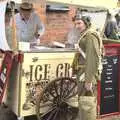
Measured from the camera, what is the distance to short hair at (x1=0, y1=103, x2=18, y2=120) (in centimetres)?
587

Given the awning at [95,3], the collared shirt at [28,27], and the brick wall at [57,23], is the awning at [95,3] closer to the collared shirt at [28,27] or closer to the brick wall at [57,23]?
the collared shirt at [28,27]

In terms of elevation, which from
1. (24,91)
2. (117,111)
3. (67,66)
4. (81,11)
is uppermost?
(81,11)

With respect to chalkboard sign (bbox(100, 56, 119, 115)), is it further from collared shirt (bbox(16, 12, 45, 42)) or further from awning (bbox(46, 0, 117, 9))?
collared shirt (bbox(16, 12, 45, 42))

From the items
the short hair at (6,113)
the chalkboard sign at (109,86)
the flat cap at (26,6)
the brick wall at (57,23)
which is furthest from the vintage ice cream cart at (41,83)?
the brick wall at (57,23)

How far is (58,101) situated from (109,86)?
851mm

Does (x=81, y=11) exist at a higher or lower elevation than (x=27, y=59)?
higher

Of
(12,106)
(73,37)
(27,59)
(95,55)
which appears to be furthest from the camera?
(73,37)

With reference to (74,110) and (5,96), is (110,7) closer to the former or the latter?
(74,110)

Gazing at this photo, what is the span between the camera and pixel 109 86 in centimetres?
575

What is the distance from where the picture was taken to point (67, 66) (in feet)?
18.4

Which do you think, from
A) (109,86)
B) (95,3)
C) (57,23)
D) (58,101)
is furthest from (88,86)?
(57,23)

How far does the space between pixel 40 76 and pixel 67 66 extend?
1.54ft

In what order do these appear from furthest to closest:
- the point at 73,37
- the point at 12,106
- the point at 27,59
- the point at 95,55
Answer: the point at 73,37 < the point at 12,106 < the point at 27,59 < the point at 95,55

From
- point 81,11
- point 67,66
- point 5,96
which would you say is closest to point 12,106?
point 5,96
